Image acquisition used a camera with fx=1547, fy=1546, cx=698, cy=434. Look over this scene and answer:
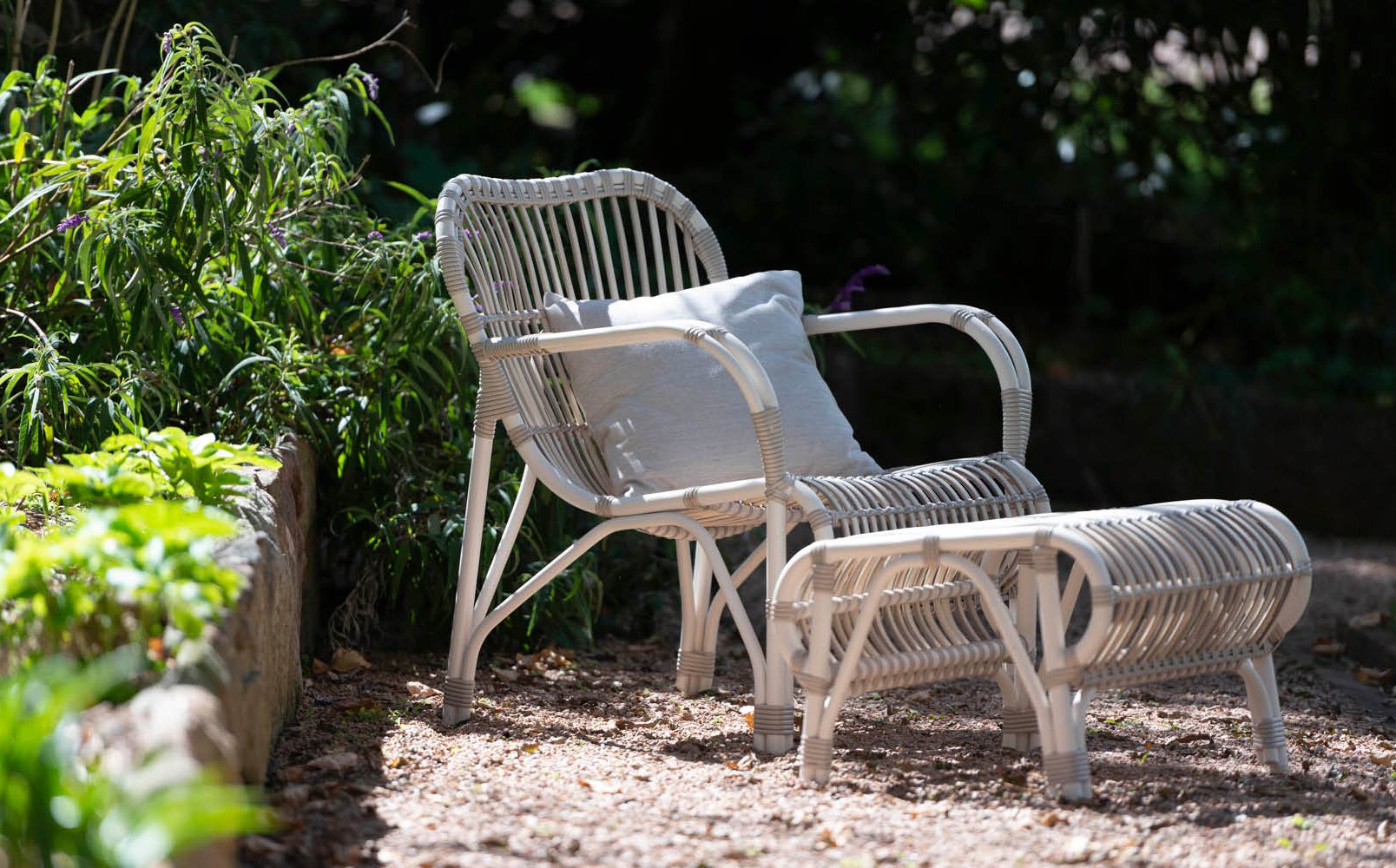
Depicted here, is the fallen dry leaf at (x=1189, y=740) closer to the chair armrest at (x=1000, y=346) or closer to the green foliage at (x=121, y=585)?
the chair armrest at (x=1000, y=346)

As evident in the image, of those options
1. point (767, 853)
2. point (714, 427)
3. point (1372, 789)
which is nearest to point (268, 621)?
point (767, 853)

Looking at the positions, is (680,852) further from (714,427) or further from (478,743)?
(714,427)

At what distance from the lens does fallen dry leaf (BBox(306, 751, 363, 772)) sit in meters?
2.15

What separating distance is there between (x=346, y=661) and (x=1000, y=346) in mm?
1370

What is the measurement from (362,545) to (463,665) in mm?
601

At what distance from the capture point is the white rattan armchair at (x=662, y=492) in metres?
2.37

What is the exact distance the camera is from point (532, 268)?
114 inches

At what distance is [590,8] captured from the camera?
6.39 metres

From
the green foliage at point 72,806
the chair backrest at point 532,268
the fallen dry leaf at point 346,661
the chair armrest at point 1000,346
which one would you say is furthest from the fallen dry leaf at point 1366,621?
the green foliage at point 72,806

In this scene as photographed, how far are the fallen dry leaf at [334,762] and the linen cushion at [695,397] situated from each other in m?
0.66

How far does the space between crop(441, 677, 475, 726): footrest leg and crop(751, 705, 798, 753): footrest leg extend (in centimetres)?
55

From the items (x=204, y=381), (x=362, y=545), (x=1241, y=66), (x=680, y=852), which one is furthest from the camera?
(x=1241, y=66)

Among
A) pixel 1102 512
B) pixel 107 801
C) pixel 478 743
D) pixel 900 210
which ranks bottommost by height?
pixel 478 743

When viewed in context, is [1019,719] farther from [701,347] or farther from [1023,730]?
[701,347]
